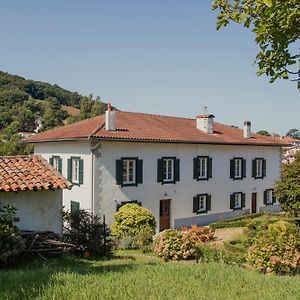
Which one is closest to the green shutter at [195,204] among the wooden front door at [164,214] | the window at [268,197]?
the wooden front door at [164,214]

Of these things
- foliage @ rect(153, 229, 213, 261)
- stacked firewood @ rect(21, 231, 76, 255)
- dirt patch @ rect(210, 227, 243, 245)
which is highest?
stacked firewood @ rect(21, 231, 76, 255)

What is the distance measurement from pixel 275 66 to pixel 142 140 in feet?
53.3

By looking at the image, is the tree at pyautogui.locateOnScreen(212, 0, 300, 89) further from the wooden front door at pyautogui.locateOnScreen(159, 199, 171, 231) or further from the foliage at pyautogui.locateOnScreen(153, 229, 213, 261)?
the wooden front door at pyautogui.locateOnScreen(159, 199, 171, 231)

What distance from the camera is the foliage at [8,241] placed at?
1188 centimetres

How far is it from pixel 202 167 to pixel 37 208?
14743 millimetres

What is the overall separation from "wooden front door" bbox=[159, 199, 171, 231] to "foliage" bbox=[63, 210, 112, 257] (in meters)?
8.98

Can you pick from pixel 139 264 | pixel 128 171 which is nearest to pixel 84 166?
pixel 128 171

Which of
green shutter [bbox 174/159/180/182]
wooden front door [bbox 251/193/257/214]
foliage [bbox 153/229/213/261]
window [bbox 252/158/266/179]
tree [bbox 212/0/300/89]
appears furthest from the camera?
wooden front door [bbox 251/193/257/214]

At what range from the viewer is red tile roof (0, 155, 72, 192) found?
45.6ft

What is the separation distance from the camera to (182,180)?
25.8 metres

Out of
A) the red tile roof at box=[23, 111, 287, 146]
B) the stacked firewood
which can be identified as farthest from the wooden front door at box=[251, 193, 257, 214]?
the stacked firewood

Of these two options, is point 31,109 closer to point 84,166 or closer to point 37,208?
point 84,166

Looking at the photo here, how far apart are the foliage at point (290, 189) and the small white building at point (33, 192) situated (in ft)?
55.4

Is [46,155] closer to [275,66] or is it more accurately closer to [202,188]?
[202,188]
